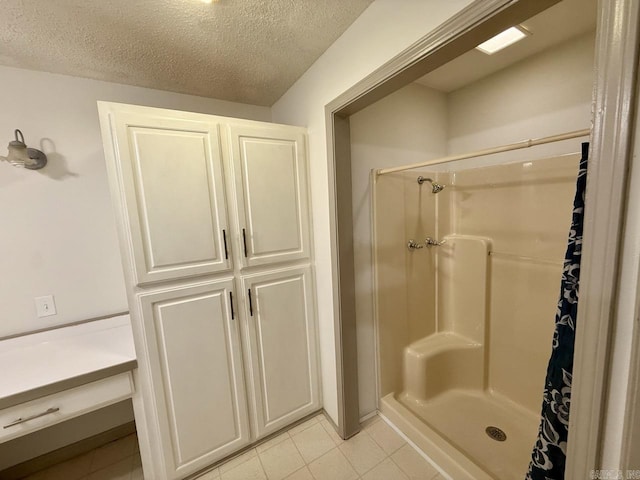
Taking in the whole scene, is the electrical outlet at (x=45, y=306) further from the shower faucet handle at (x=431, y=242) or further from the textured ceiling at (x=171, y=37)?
the shower faucet handle at (x=431, y=242)

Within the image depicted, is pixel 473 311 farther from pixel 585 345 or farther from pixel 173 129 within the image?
pixel 173 129

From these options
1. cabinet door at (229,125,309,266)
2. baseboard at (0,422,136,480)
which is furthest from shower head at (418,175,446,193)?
baseboard at (0,422,136,480)

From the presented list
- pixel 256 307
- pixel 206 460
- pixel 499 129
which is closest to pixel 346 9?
pixel 499 129

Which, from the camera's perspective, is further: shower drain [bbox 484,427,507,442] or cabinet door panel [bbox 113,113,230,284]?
shower drain [bbox 484,427,507,442]

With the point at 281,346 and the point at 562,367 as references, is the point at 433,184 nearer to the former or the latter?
the point at 562,367

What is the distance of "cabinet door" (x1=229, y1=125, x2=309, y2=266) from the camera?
1386 millimetres

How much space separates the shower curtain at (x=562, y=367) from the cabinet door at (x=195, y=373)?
1.35 meters

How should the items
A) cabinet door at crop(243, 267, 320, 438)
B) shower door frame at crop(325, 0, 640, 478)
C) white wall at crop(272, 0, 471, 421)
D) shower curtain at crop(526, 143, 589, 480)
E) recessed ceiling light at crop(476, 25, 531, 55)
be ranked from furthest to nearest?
cabinet door at crop(243, 267, 320, 438) < recessed ceiling light at crop(476, 25, 531, 55) < white wall at crop(272, 0, 471, 421) < shower curtain at crop(526, 143, 589, 480) < shower door frame at crop(325, 0, 640, 478)

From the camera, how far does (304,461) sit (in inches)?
57.7

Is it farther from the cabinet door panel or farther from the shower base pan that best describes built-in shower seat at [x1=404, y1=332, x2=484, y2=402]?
the cabinet door panel

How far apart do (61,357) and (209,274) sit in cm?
82

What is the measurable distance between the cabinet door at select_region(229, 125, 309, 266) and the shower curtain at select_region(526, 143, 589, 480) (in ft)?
3.99

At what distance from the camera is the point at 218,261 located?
135cm

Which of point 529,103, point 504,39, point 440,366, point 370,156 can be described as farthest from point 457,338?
point 504,39
